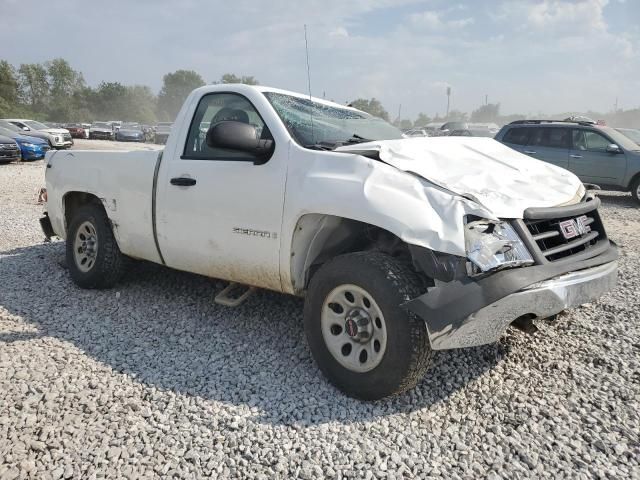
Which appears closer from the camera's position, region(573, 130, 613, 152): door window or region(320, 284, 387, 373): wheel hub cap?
region(320, 284, 387, 373): wheel hub cap

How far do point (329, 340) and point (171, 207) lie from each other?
69.7 inches

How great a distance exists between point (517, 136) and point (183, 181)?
10738 millimetres

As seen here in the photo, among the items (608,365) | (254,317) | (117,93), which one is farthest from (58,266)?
(117,93)

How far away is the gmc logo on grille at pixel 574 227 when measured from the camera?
304cm

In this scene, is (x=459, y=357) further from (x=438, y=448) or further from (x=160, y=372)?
(x=160, y=372)

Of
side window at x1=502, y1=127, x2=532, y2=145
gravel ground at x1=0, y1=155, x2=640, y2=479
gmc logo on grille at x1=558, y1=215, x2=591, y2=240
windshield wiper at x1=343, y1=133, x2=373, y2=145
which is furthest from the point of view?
side window at x1=502, y1=127, x2=532, y2=145

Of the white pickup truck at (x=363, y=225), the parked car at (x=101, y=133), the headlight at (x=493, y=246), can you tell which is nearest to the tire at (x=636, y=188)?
the white pickup truck at (x=363, y=225)

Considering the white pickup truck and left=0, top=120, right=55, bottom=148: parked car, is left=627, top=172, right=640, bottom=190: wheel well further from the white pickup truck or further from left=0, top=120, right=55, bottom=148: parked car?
left=0, top=120, right=55, bottom=148: parked car

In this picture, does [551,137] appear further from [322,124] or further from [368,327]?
[368,327]

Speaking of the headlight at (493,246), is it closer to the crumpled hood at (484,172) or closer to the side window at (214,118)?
the crumpled hood at (484,172)

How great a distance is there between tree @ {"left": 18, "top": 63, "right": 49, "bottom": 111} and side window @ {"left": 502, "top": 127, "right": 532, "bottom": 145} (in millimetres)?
84631

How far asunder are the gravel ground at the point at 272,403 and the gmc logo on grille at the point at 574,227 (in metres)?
0.92

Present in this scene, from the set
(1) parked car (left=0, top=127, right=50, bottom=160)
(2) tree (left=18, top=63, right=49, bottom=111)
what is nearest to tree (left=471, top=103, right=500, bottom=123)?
(2) tree (left=18, top=63, right=49, bottom=111)

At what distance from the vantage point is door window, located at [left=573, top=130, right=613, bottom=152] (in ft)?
37.6
